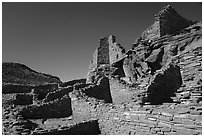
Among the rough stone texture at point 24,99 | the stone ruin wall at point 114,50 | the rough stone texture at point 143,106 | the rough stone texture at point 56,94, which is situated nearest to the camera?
the rough stone texture at point 143,106

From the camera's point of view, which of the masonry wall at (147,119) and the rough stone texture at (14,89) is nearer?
the masonry wall at (147,119)

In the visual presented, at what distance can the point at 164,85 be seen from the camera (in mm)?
10625

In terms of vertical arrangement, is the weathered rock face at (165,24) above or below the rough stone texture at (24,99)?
above

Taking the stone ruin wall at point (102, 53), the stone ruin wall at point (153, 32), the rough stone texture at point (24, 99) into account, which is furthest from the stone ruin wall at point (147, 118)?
the stone ruin wall at point (102, 53)

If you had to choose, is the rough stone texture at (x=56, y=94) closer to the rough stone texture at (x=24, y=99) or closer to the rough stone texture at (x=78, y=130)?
the rough stone texture at (x=24, y=99)

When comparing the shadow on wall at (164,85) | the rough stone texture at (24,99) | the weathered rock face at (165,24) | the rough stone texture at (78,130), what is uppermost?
the weathered rock face at (165,24)

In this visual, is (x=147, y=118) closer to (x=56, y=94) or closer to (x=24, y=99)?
(x=56, y=94)

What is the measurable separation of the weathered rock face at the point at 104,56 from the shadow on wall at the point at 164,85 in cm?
1239

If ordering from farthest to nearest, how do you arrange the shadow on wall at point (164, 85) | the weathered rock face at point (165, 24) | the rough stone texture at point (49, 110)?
the weathered rock face at point (165, 24) → the rough stone texture at point (49, 110) → the shadow on wall at point (164, 85)

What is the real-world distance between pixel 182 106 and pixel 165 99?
340cm

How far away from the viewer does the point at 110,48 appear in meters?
26.1

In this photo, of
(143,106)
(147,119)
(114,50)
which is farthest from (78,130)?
(114,50)

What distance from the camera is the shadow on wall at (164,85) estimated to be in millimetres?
9630

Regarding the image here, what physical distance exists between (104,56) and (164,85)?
1692cm
